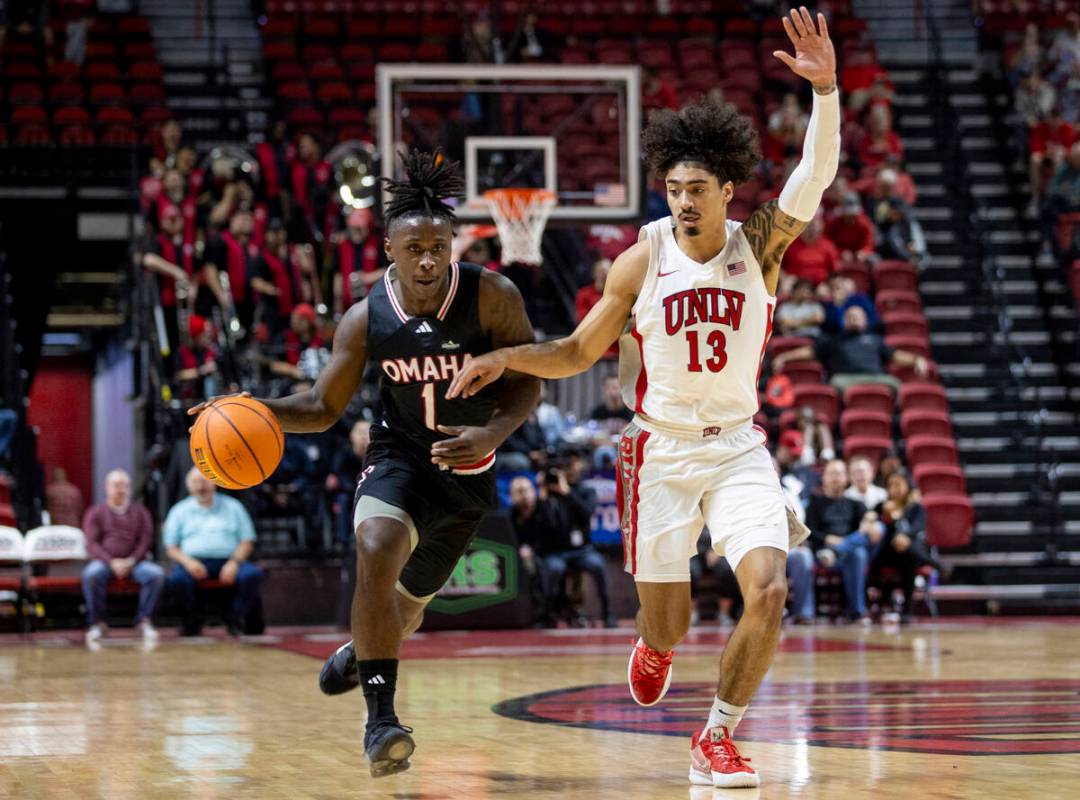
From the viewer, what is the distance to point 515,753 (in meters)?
6.34

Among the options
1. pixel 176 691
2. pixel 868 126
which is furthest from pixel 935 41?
pixel 176 691

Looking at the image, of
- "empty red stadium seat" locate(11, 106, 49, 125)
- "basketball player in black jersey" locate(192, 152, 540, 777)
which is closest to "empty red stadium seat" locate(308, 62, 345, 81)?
"empty red stadium seat" locate(11, 106, 49, 125)

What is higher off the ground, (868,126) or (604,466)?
(868,126)

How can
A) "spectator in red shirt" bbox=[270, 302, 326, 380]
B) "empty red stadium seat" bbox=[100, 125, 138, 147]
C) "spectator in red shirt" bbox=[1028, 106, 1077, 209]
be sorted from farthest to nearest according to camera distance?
→ "spectator in red shirt" bbox=[1028, 106, 1077, 209]
"empty red stadium seat" bbox=[100, 125, 138, 147]
"spectator in red shirt" bbox=[270, 302, 326, 380]

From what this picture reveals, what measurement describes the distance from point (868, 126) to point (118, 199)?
908 centimetres

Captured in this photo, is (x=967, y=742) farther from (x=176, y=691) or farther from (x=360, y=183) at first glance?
(x=360, y=183)

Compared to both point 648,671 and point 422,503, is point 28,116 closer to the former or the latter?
point 422,503

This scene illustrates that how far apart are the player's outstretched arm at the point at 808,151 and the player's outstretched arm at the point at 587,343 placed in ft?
1.45

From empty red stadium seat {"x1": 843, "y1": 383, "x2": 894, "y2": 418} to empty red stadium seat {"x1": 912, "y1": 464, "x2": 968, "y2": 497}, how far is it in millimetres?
701

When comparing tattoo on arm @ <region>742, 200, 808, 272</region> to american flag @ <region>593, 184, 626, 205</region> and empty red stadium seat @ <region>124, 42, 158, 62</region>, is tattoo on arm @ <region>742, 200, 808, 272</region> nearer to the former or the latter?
american flag @ <region>593, 184, 626, 205</region>

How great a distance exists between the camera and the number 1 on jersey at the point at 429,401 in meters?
6.23

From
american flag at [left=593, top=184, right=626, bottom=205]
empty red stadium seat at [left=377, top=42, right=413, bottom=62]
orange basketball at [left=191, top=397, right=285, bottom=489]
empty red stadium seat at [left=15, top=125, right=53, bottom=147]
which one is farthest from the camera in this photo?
empty red stadium seat at [left=377, top=42, right=413, bottom=62]

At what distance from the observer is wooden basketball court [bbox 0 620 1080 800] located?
552 centimetres

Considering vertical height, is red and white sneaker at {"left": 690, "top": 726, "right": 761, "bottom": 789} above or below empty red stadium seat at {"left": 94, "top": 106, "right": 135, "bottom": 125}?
below
